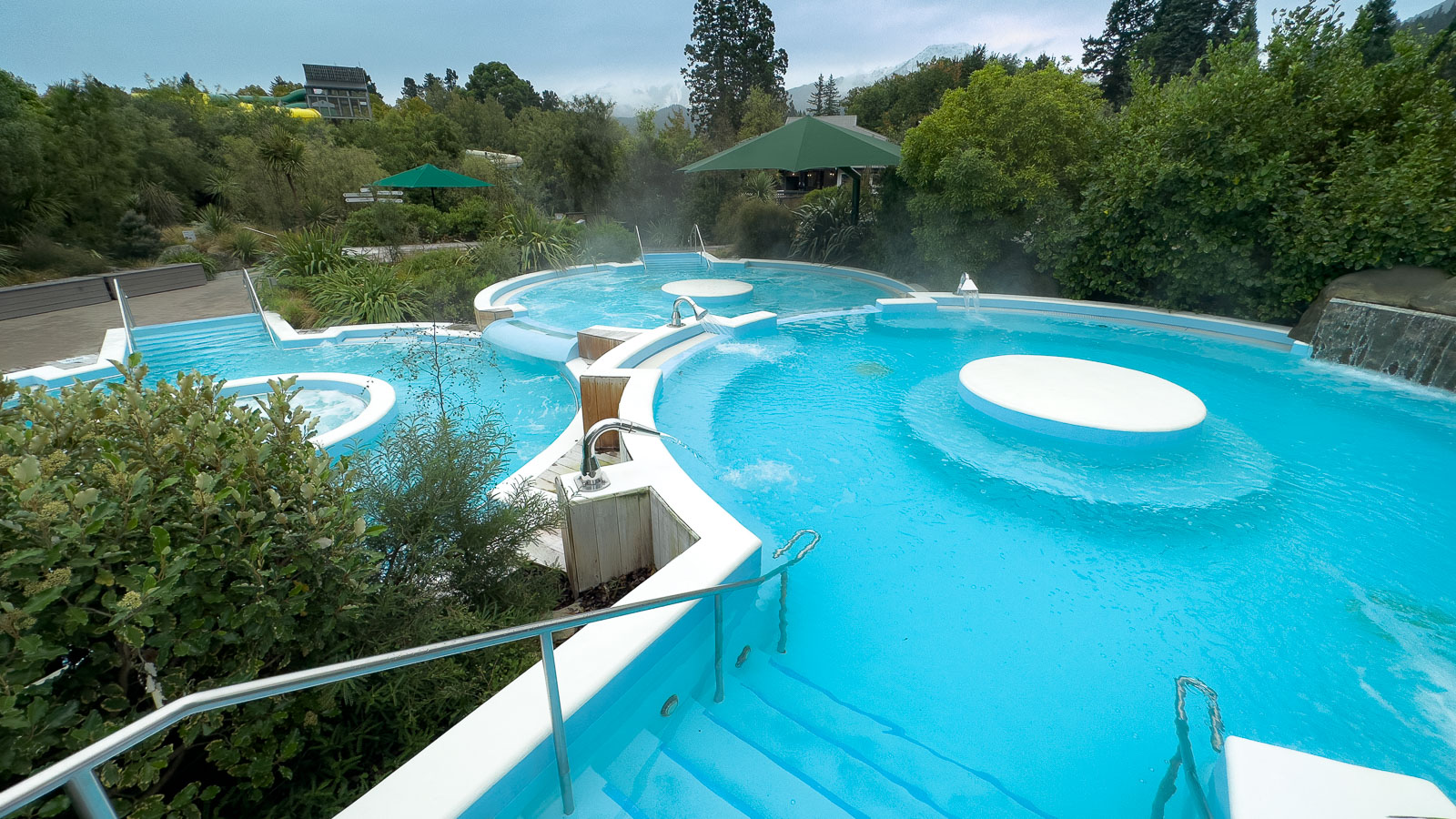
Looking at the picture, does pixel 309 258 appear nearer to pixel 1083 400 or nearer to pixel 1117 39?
pixel 1083 400

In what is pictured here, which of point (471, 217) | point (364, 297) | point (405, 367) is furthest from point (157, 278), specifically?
point (405, 367)

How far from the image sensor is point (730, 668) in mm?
2891

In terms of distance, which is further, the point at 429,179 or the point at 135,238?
the point at 429,179

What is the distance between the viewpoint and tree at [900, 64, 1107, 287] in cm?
962

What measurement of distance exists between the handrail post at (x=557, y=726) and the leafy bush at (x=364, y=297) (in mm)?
10275

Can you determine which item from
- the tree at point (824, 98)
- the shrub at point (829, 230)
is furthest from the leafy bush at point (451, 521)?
the tree at point (824, 98)

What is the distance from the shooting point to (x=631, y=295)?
12.4 m

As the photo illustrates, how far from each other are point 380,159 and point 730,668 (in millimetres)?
23895

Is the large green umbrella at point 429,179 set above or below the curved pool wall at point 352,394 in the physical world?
above

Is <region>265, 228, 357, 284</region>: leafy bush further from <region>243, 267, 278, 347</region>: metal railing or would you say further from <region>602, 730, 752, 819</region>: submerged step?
<region>602, 730, 752, 819</region>: submerged step

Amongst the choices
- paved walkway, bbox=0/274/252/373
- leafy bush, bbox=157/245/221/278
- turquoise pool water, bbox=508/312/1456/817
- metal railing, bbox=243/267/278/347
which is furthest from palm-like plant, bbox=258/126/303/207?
turquoise pool water, bbox=508/312/1456/817

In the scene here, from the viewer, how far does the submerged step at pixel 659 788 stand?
2.10 meters

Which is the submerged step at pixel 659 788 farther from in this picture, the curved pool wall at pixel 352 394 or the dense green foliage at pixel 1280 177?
the dense green foliage at pixel 1280 177

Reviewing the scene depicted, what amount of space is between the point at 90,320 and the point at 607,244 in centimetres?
1011
